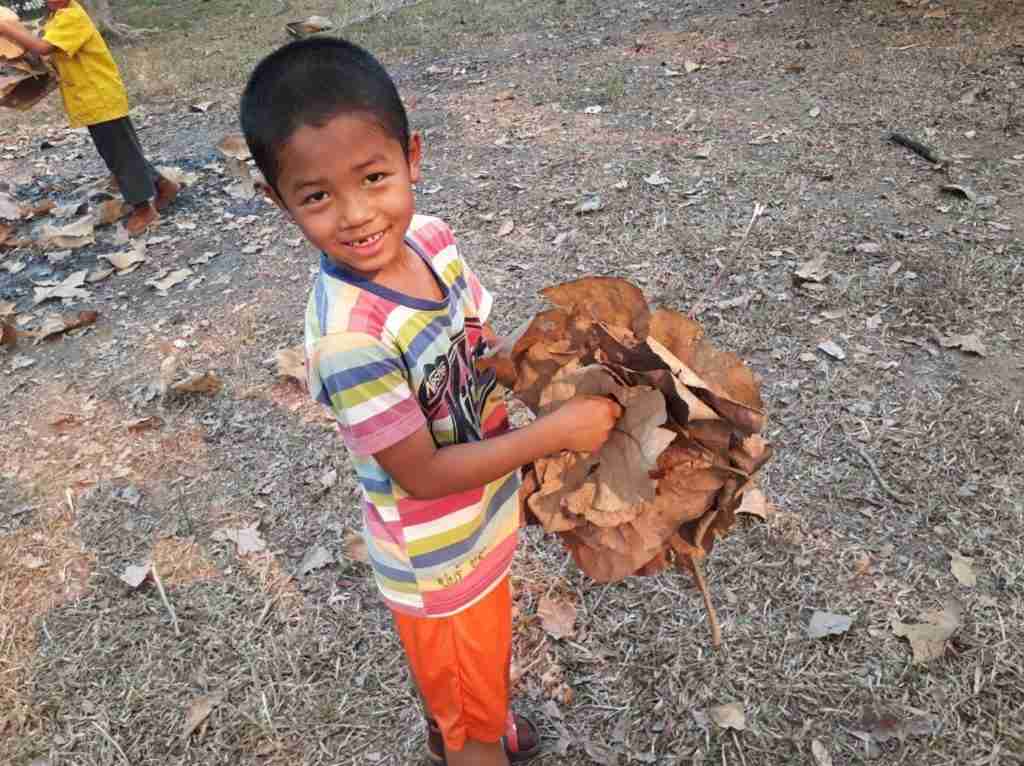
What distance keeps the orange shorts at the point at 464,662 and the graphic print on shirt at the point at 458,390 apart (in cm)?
36

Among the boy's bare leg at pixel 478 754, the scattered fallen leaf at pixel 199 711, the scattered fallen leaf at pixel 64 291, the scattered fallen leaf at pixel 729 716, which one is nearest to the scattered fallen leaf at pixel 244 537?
the scattered fallen leaf at pixel 199 711

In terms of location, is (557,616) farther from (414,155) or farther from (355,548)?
(414,155)

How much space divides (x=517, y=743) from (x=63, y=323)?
11.9 feet

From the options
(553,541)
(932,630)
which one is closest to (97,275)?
(553,541)

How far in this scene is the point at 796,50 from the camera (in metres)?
6.33

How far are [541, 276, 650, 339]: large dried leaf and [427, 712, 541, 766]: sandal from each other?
1161mm

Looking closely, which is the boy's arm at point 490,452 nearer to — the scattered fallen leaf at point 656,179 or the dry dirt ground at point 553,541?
the dry dirt ground at point 553,541

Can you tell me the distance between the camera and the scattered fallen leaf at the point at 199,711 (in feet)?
7.37

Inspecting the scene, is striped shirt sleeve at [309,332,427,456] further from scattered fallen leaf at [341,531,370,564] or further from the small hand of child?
scattered fallen leaf at [341,531,370,564]

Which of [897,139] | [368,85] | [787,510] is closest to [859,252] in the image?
[897,139]

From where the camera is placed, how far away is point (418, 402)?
133 centimetres

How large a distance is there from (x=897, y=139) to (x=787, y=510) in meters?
3.18

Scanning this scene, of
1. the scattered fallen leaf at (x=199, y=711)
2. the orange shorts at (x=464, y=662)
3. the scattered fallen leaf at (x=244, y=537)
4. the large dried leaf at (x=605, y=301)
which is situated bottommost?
the scattered fallen leaf at (x=244, y=537)

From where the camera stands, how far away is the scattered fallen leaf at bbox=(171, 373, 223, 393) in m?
3.59
